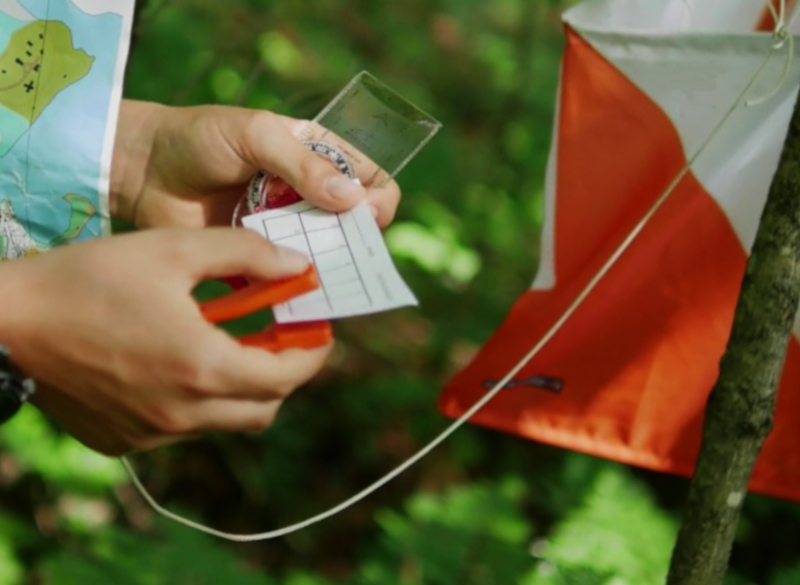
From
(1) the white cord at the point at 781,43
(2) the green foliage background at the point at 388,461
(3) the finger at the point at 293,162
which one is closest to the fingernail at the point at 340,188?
(3) the finger at the point at 293,162

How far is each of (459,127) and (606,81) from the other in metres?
1.80

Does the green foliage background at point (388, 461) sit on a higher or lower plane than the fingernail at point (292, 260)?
lower

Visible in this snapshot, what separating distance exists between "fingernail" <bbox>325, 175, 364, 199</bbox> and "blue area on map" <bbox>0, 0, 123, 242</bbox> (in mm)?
280

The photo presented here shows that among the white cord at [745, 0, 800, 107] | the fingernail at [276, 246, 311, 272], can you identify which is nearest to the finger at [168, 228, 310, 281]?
the fingernail at [276, 246, 311, 272]

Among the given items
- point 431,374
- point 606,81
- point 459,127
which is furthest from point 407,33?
point 606,81

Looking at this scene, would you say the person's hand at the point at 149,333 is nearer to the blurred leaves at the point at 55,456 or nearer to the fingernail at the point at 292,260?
the fingernail at the point at 292,260

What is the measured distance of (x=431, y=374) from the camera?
2289 mm

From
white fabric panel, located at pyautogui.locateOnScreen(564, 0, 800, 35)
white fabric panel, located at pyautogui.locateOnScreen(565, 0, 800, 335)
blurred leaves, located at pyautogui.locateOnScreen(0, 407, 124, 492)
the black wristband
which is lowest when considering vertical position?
blurred leaves, located at pyautogui.locateOnScreen(0, 407, 124, 492)

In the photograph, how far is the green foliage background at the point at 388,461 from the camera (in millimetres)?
1193

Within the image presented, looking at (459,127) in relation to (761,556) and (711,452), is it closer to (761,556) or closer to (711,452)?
(761,556)

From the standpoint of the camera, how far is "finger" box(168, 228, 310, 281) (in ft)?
2.40

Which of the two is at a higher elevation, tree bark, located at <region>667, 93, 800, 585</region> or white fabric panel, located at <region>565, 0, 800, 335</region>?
white fabric panel, located at <region>565, 0, 800, 335</region>

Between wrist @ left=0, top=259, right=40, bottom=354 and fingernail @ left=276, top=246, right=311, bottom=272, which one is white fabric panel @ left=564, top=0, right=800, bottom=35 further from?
wrist @ left=0, top=259, right=40, bottom=354

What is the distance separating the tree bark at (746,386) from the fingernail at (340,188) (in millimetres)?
360
